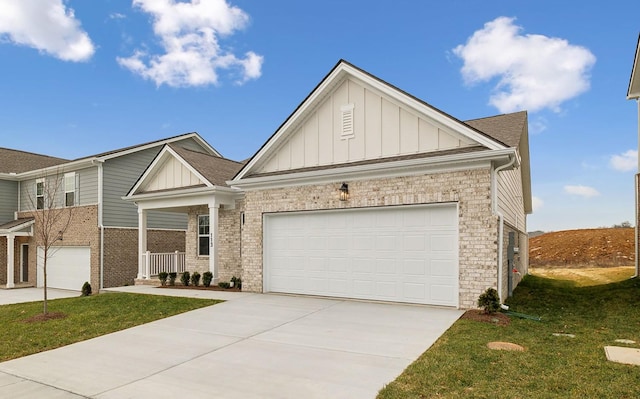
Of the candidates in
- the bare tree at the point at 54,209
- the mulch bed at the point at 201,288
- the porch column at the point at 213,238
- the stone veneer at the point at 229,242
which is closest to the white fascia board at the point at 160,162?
the porch column at the point at 213,238

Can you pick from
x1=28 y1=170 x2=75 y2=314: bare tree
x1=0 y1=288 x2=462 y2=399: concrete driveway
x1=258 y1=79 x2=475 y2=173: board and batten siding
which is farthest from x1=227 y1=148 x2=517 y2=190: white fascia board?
x1=28 y1=170 x2=75 y2=314: bare tree

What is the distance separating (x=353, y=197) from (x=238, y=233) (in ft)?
19.9

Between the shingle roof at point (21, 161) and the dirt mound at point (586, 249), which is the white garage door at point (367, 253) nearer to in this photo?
the shingle roof at point (21, 161)

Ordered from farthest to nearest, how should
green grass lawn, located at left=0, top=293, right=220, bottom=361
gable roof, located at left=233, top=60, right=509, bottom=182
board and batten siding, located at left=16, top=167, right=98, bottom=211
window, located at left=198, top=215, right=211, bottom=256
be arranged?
board and batten siding, located at left=16, top=167, right=98, bottom=211 → window, located at left=198, top=215, right=211, bottom=256 → gable roof, located at left=233, top=60, right=509, bottom=182 → green grass lawn, located at left=0, top=293, right=220, bottom=361

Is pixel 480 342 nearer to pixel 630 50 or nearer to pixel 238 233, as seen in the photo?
pixel 238 233

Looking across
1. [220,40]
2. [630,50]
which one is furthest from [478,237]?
[220,40]

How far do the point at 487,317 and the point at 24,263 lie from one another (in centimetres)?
2428

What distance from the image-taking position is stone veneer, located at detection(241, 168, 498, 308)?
8.91 m

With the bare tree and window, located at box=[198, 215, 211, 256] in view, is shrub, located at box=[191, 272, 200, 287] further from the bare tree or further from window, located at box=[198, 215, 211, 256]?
the bare tree

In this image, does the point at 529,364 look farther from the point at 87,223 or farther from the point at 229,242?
the point at 87,223

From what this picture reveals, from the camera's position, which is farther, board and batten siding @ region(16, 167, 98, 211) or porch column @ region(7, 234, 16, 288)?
porch column @ region(7, 234, 16, 288)

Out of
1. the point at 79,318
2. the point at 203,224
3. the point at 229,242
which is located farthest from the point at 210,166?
the point at 79,318

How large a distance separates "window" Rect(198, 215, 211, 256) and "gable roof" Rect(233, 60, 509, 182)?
4385 millimetres

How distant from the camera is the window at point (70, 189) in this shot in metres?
19.7
